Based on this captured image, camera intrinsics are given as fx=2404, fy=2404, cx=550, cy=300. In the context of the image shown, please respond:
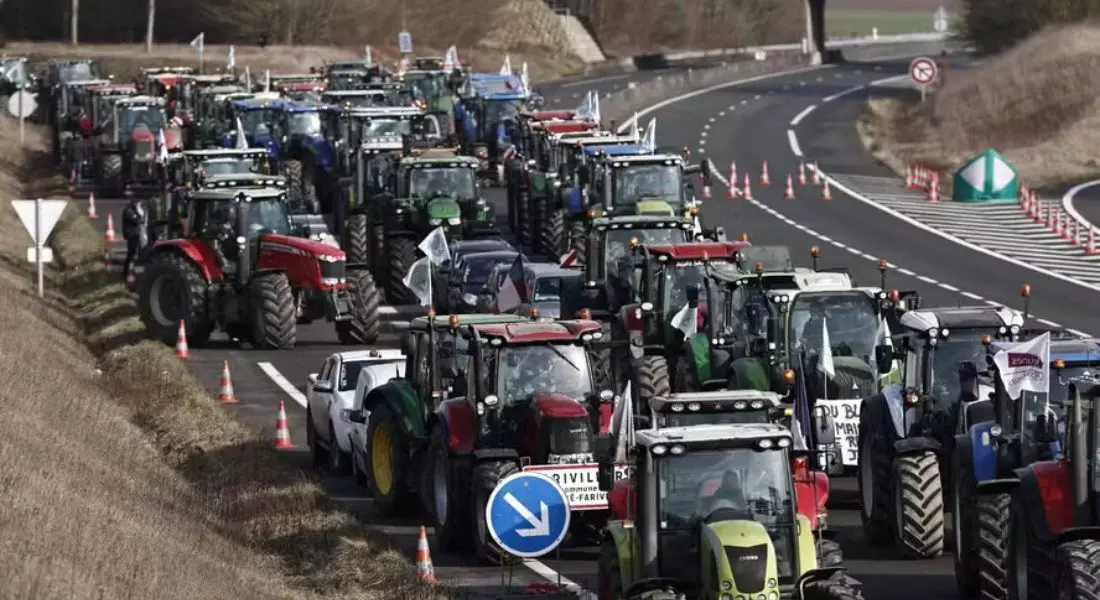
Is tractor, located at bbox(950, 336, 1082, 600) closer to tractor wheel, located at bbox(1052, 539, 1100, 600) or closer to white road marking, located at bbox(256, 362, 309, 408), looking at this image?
tractor wheel, located at bbox(1052, 539, 1100, 600)

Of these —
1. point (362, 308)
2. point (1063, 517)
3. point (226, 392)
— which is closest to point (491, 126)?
point (362, 308)

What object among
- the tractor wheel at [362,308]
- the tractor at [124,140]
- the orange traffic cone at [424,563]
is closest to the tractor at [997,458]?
the orange traffic cone at [424,563]

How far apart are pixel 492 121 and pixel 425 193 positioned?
787 inches

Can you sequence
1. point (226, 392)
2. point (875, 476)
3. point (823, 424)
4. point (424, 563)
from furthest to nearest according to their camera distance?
point (226, 392) < point (823, 424) < point (875, 476) < point (424, 563)

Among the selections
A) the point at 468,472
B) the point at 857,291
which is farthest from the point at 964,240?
the point at 468,472

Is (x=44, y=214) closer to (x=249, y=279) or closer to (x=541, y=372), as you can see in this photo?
(x=249, y=279)

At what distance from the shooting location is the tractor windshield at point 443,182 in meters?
42.5

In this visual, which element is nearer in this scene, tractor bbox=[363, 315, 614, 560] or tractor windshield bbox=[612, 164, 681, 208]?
tractor bbox=[363, 315, 614, 560]

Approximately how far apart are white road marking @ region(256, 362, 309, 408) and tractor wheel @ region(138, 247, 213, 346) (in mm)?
1381

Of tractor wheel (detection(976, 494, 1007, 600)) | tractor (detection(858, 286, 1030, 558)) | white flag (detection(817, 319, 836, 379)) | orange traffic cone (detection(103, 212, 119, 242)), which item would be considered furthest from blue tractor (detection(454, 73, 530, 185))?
tractor wheel (detection(976, 494, 1007, 600))

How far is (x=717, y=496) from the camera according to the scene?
15781 millimetres

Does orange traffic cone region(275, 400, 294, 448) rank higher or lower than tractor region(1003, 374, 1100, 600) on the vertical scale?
lower

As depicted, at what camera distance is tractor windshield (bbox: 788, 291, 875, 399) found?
931 inches

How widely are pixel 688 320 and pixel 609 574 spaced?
36.4ft
